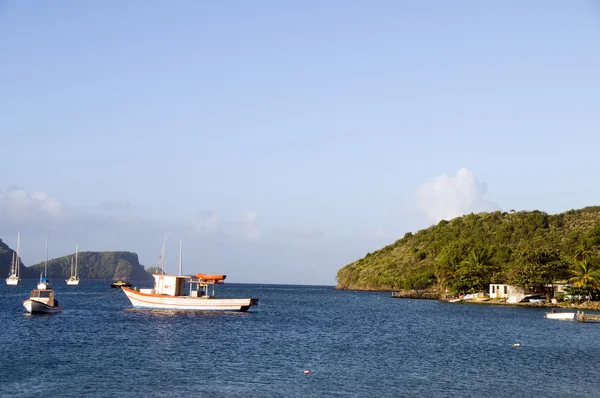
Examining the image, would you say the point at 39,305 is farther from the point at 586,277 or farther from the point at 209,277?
the point at 586,277

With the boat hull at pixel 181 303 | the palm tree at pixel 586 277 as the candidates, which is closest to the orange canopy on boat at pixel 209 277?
the boat hull at pixel 181 303

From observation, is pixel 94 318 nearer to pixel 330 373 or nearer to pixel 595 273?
pixel 330 373

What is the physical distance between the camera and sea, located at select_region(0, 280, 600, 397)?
4053cm

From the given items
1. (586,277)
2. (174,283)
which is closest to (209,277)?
(174,283)

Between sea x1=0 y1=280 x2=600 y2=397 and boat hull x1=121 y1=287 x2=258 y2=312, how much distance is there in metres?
4.97

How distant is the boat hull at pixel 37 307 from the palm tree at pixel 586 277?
8875 cm

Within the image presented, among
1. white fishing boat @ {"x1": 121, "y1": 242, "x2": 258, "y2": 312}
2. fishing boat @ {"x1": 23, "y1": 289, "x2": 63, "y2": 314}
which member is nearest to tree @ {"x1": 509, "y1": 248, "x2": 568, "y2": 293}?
white fishing boat @ {"x1": 121, "y1": 242, "x2": 258, "y2": 312}

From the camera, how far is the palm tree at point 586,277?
4636 inches

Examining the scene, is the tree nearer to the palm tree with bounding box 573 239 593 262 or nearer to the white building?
the white building

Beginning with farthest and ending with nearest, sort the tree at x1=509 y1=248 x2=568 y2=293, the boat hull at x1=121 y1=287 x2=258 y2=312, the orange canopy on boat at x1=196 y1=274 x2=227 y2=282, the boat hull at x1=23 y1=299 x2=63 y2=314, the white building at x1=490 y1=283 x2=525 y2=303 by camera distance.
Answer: the white building at x1=490 y1=283 x2=525 y2=303, the tree at x1=509 y1=248 x2=568 y2=293, the orange canopy on boat at x1=196 y1=274 x2=227 y2=282, the boat hull at x1=121 y1=287 x2=258 y2=312, the boat hull at x1=23 y1=299 x2=63 y2=314

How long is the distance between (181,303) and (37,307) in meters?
19.6

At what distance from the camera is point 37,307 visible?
297ft

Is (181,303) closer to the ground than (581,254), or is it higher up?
closer to the ground

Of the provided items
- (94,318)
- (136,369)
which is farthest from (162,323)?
(136,369)
